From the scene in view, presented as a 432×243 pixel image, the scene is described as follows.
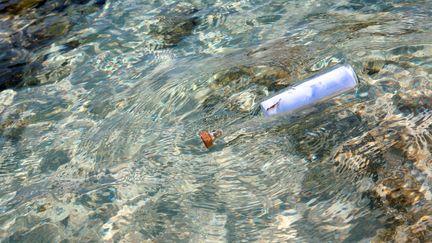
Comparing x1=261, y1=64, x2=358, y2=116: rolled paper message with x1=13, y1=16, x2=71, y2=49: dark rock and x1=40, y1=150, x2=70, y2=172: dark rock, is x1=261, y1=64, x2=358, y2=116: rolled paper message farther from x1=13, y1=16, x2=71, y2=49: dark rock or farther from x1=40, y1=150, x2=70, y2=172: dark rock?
x1=13, y1=16, x2=71, y2=49: dark rock

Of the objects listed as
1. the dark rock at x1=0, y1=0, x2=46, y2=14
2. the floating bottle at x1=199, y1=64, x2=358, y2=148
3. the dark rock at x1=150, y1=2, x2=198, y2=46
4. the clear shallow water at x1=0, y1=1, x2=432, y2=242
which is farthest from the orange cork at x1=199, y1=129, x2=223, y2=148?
the dark rock at x1=0, y1=0, x2=46, y2=14

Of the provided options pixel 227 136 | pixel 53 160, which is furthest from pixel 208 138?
pixel 53 160

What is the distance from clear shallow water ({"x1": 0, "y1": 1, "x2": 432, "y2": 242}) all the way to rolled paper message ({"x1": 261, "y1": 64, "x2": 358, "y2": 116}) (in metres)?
0.23

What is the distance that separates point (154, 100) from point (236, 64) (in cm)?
89

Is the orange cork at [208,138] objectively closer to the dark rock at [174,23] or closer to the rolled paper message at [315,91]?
the rolled paper message at [315,91]

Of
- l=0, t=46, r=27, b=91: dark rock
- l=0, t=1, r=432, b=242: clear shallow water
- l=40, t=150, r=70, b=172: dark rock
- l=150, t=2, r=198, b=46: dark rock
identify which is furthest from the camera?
l=150, t=2, r=198, b=46: dark rock

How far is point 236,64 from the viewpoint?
5008 mm

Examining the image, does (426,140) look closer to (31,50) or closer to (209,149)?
(209,149)

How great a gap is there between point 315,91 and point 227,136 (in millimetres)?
799

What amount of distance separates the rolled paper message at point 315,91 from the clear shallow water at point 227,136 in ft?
0.76

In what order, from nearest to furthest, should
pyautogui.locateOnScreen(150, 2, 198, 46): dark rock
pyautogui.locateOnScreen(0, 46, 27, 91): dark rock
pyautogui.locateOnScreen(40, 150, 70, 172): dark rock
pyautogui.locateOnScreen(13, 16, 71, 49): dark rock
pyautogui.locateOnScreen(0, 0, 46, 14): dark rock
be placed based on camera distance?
pyautogui.locateOnScreen(40, 150, 70, 172): dark rock < pyautogui.locateOnScreen(0, 46, 27, 91): dark rock < pyautogui.locateOnScreen(150, 2, 198, 46): dark rock < pyautogui.locateOnScreen(13, 16, 71, 49): dark rock < pyautogui.locateOnScreen(0, 0, 46, 14): dark rock

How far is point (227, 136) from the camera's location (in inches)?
161

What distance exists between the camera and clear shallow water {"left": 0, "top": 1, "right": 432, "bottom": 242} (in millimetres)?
3217

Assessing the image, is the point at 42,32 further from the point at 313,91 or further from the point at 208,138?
the point at 313,91
